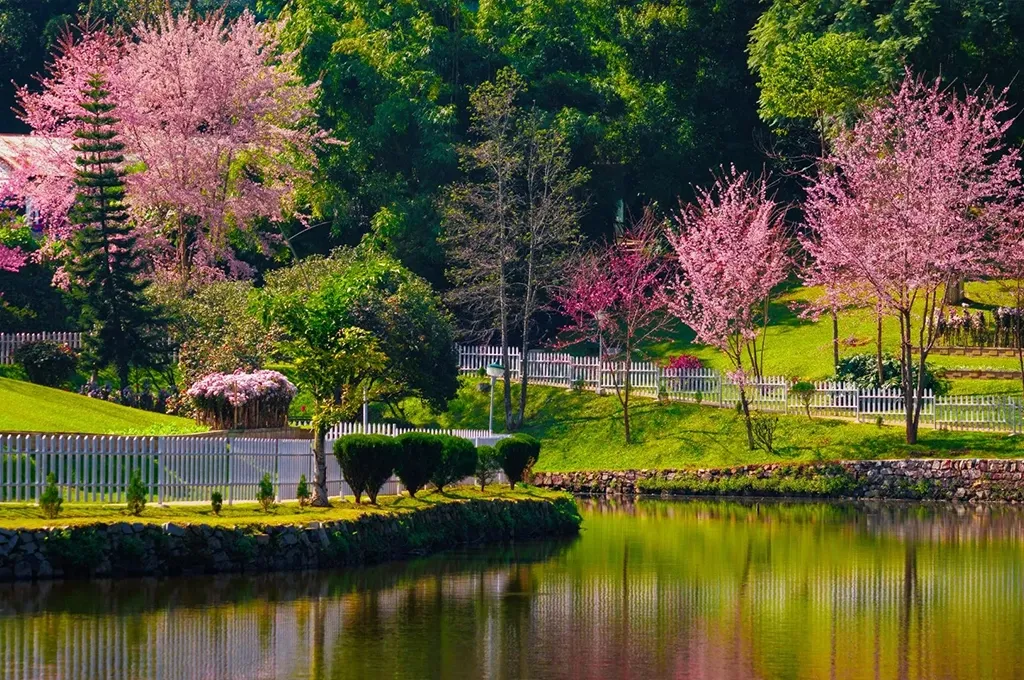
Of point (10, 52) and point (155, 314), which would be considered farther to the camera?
point (10, 52)

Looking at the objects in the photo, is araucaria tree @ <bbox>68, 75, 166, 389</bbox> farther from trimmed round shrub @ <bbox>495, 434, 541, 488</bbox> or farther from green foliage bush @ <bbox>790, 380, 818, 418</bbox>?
green foliage bush @ <bbox>790, 380, 818, 418</bbox>

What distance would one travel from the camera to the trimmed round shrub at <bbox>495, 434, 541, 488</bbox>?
41844mm

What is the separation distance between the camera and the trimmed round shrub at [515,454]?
41844 millimetres

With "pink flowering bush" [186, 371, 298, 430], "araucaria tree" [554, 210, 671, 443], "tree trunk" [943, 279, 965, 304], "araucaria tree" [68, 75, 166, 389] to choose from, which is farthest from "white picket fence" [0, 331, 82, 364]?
"tree trunk" [943, 279, 965, 304]

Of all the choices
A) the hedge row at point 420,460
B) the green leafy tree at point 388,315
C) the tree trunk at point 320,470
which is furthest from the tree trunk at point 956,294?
the tree trunk at point 320,470

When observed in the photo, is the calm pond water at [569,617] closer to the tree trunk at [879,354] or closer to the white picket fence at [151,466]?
the white picket fence at [151,466]

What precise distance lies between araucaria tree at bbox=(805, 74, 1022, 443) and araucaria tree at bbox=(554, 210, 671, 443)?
6362 millimetres

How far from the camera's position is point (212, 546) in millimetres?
28938

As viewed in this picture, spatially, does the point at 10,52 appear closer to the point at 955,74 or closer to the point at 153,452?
the point at 955,74

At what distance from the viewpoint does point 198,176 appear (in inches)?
2509

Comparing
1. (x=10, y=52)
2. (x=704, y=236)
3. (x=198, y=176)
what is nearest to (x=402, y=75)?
(x=198, y=176)

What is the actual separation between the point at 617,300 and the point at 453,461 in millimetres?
28468

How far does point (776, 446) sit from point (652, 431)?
15.5ft

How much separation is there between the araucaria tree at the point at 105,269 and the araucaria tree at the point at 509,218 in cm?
1311
